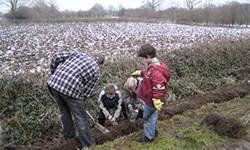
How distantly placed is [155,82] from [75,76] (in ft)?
3.65

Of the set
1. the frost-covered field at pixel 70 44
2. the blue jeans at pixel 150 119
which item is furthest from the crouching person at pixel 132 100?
the frost-covered field at pixel 70 44

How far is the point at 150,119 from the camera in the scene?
464 cm

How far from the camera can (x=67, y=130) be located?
504cm

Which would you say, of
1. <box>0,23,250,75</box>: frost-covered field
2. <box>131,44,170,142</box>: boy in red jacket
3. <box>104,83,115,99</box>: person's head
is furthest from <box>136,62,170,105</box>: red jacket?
<box>0,23,250,75</box>: frost-covered field

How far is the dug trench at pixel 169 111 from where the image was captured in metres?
5.14

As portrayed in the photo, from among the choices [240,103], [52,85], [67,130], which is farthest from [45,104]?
[240,103]

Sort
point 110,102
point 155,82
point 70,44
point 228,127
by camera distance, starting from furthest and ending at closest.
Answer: point 70,44 < point 110,102 < point 228,127 < point 155,82

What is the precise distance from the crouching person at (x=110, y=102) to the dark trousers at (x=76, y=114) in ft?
2.11

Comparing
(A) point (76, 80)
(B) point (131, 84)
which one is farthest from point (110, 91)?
(A) point (76, 80)

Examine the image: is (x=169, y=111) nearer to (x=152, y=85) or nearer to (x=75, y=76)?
(x=152, y=85)

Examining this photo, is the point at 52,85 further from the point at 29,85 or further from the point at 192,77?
the point at 192,77

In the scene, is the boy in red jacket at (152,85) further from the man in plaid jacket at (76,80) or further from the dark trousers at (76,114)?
the dark trousers at (76,114)

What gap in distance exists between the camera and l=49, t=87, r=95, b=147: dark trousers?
14.7 ft

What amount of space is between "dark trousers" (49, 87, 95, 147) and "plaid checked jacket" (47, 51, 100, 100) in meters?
0.11
